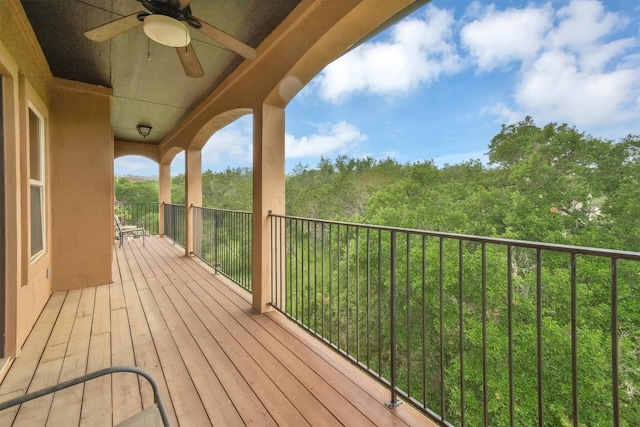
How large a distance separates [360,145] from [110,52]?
2611 cm

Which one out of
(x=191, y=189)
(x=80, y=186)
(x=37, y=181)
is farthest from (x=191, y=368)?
(x=191, y=189)

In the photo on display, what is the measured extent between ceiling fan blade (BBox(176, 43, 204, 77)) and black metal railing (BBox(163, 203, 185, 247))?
426cm

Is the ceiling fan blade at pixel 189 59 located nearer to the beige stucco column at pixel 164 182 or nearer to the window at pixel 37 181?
the window at pixel 37 181

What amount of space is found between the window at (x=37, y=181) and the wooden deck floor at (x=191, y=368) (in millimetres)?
668

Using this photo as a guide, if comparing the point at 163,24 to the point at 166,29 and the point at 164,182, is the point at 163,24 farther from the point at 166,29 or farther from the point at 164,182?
the point at 164,182

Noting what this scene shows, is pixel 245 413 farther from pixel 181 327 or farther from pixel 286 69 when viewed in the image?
pixel 286 69

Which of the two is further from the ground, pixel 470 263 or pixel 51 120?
pixel 51 120

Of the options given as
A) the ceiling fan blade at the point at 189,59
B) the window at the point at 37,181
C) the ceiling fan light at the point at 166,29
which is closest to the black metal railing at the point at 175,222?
the window at the point at 37,181

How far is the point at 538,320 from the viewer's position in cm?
110

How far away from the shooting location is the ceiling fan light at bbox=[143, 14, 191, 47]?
5.51ft

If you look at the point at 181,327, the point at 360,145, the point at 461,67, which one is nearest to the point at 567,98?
the point at 461,67

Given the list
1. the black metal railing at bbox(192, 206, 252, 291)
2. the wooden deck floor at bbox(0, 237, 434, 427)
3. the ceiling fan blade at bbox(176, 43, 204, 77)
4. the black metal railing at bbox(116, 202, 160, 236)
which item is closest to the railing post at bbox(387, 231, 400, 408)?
the wooden deck floor at bbox(0, 237, 434, 427)

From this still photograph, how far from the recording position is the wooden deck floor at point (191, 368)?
4.80 ft

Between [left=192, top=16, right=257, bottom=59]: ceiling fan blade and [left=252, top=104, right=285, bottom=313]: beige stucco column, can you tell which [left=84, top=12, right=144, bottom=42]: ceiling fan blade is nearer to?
[left=192, top=16, right=257, bottom=59]: ceiling fan blade
